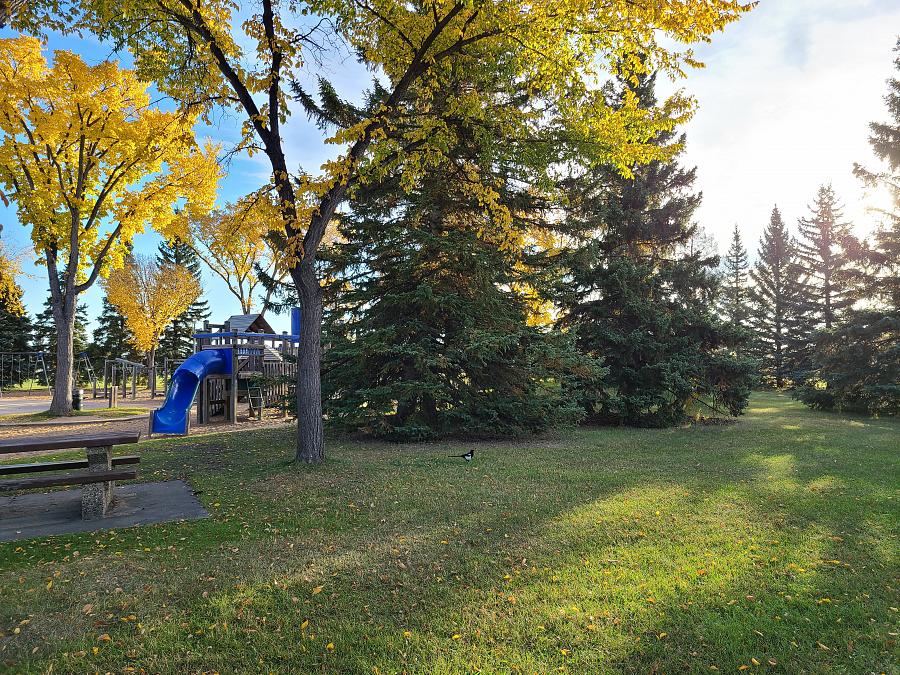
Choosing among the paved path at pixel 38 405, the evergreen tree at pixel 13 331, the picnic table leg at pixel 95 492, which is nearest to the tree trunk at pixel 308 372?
the picnic table leg at pixel 95 492

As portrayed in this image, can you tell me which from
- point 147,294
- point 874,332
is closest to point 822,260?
point 874,332

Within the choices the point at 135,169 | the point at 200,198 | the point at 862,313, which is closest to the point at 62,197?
the point at 135,169

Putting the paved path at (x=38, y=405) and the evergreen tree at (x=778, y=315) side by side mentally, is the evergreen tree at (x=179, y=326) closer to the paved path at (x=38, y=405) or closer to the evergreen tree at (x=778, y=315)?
the paved path at (x=38, y=405)

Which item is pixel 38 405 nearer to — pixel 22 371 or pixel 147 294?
Result: pixel 147 294

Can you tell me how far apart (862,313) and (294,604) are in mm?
21291

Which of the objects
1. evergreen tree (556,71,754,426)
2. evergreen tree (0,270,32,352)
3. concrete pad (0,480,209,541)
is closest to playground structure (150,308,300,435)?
concrete pad (0,480,209,541)

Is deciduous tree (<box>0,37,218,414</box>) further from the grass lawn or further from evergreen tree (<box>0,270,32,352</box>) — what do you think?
evergreen tree (<box>0,270,32,352</box>)

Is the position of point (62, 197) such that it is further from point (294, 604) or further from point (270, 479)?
point (294, 604)

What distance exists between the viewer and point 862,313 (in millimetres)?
17672

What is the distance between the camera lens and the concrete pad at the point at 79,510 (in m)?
5.12

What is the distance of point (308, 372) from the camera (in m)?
7.99

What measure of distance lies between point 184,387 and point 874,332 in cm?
2196

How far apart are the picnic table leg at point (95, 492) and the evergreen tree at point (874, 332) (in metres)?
21.1

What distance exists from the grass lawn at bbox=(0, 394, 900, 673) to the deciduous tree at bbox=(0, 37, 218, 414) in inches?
516
